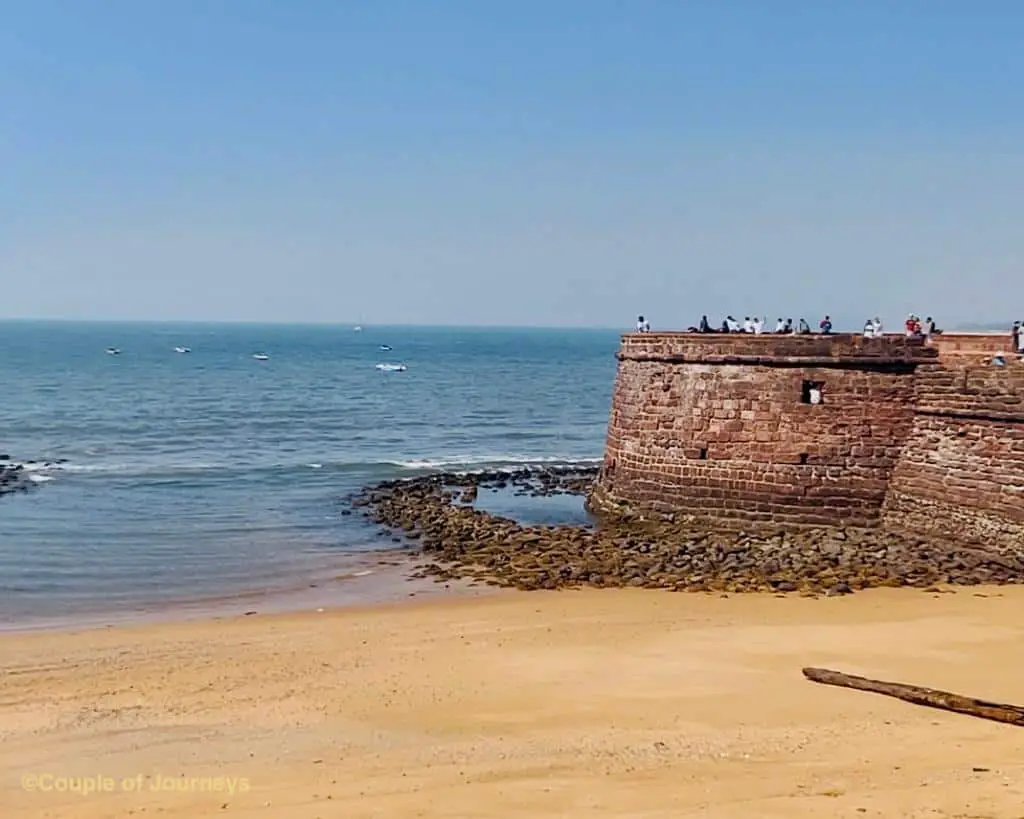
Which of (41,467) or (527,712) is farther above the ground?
(527,712)

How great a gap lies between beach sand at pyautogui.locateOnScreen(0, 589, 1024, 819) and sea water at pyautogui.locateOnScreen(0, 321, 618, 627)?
3.90 m

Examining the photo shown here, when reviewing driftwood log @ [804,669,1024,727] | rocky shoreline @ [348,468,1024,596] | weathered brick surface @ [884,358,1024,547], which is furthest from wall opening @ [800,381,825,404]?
driftwood log @ [804,669,1024,727]

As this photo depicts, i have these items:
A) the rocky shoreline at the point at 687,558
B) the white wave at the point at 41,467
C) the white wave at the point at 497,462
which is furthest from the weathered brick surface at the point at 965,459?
the white wave at the point at 41,467

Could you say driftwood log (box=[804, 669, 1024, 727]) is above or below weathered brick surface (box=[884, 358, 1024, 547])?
below

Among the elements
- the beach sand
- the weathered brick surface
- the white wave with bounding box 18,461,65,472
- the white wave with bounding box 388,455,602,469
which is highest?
the weathered brick surface

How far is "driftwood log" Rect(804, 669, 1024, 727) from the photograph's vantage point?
10.6 metres

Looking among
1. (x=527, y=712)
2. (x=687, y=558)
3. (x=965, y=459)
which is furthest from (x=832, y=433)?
(x=527, y=712)

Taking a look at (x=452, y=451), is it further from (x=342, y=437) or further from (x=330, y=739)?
(x=330, y=739)

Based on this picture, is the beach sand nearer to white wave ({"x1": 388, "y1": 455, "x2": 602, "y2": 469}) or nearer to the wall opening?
the wall opening

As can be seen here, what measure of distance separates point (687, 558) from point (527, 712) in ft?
26.9

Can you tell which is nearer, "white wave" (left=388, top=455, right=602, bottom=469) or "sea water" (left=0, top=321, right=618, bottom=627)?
"sea water" (left=0, top=321, right=618, bottom=627)

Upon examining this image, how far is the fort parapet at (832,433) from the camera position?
1941 centimetres

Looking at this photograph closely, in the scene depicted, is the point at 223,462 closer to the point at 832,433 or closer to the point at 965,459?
the point at 832,433

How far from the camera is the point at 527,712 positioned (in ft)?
37.8
